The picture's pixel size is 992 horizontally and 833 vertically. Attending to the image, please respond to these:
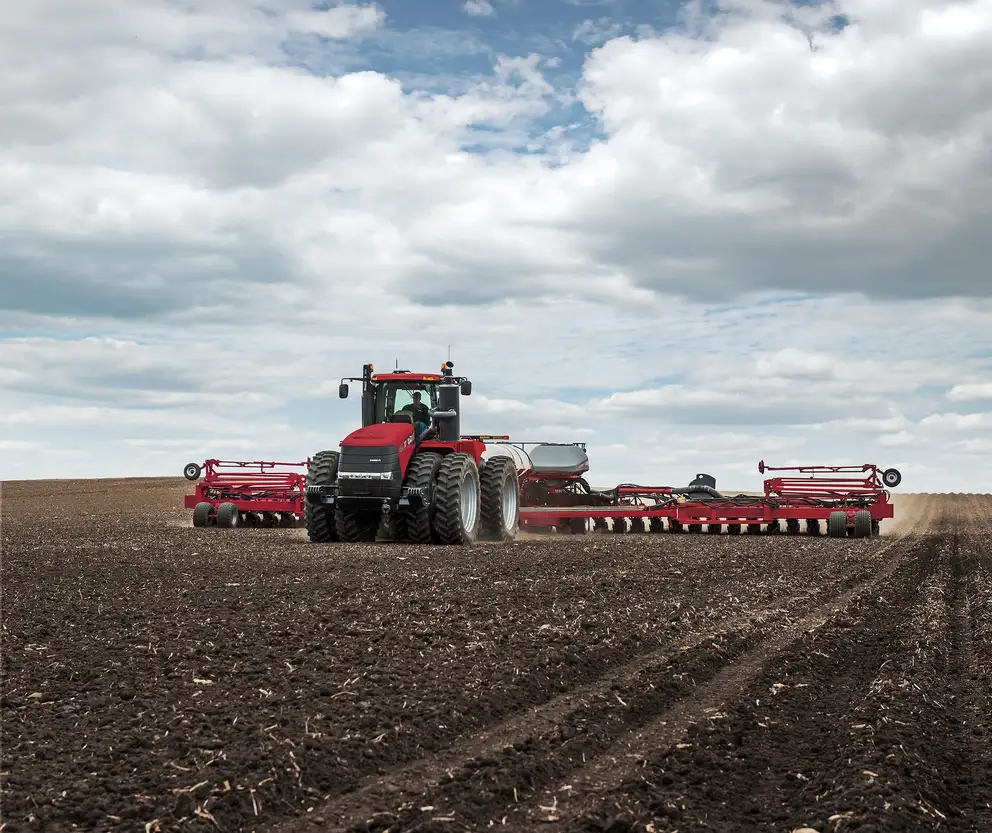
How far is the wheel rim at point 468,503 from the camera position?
17641 millimetres

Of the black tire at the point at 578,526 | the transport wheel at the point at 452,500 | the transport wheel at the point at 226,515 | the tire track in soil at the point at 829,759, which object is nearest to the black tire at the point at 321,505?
the transport wheel at the point at 452,500

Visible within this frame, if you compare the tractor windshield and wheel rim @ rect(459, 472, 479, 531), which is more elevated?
the tractor windshield

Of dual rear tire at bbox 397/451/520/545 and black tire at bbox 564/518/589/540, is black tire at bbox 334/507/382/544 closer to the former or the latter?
dual rear tire at bbox 397/451/520/545

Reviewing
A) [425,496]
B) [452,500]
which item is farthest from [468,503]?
[425,496]

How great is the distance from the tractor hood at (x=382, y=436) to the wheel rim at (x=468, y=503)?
1198mm

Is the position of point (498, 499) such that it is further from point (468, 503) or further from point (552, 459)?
point (552, 459)

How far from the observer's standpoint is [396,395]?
19.0 meters

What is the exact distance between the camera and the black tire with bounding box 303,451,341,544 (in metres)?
17.8

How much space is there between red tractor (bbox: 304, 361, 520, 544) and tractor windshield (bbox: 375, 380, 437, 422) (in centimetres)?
2

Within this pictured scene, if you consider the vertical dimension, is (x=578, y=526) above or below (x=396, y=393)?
below

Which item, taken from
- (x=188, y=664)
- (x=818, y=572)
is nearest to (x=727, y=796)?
(x=188, y=664)

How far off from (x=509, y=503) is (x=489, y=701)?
1306 centimetres

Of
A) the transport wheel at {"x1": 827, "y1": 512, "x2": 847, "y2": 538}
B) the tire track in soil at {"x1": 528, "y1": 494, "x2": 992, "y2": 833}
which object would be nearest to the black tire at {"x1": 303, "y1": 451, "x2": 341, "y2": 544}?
the transport wheel at {"x1": 827, "y1": 512, "x2": 847, "y2": 538}

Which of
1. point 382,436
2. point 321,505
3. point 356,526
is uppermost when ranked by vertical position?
point 382,436
